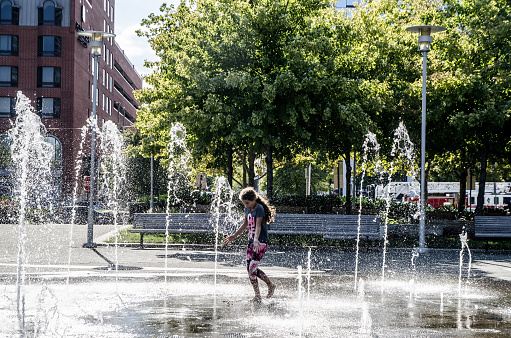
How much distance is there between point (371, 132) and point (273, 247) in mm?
8764

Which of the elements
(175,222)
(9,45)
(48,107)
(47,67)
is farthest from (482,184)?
(9,45)

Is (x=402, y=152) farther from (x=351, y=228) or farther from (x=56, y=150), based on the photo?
(x=56, y=150)

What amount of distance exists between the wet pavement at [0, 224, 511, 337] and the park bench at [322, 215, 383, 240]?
173cm

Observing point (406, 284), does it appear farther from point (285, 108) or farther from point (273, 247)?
point (285, 108)

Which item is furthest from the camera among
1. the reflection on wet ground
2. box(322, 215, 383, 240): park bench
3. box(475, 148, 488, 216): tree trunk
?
box(475, 148, 488, 216): tree trunk

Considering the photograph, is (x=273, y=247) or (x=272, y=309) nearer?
(x=272, y=309)

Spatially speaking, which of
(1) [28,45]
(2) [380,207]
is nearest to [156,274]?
(2) [380,207]

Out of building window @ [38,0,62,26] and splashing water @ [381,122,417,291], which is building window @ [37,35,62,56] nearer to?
building window @ [38,0,62,26]

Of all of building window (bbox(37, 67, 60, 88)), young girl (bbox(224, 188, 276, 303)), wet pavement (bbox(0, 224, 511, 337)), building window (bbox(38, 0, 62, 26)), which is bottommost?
wet pavement (bbox(0, 224, 511, 337))

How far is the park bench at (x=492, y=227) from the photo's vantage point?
18.1 m

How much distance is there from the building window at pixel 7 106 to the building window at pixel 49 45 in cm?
466

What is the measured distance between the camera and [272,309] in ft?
26.2

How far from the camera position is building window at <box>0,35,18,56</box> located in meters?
51.8

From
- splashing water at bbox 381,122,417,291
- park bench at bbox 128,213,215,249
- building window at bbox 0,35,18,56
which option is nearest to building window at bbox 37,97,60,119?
building window at bbox 0,35,18,56
